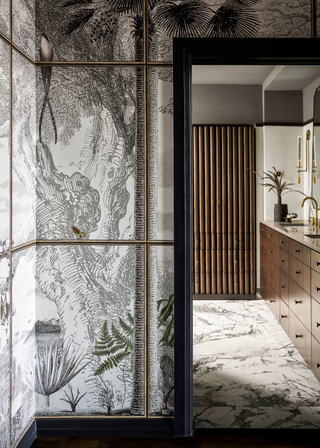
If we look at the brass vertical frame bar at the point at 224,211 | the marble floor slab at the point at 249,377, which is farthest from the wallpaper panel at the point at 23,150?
the brass vertical frame bar at the point at 224,211

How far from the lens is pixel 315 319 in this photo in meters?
2.69

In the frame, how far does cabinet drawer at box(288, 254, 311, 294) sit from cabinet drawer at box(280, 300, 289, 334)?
38 cm

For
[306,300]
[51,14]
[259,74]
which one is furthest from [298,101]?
[51,14]

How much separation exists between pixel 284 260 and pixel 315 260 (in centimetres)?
90

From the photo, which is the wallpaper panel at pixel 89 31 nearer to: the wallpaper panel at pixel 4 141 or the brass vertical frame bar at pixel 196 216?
the wallpaper panel at pixel 4 141

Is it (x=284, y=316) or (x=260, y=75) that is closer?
(x=284, y=316)

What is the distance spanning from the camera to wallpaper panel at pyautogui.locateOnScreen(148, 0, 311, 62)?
78.6 inches

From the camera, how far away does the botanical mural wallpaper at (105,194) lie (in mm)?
2008

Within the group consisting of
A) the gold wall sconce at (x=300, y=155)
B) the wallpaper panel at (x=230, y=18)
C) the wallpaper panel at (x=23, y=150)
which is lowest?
the wallpaper panel at (x=23, y=150)

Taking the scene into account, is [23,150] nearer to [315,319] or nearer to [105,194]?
[105,194]

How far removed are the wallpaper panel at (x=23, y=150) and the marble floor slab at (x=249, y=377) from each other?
1.44 m

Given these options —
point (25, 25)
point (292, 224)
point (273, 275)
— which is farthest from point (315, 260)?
point (25, 25)

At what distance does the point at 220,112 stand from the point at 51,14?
3204mm

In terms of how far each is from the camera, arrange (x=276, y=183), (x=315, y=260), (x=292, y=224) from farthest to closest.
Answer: (x=276, y=183)
(x=292, y=224)
(x=315, y=260)
